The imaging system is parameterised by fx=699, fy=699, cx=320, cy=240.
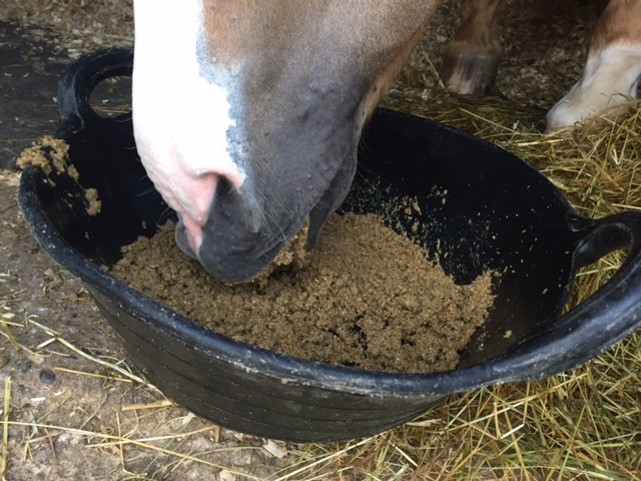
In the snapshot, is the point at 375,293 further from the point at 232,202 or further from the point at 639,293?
the point at 639,293

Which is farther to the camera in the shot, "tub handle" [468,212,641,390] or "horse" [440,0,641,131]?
"horse" [440,0,641,131]

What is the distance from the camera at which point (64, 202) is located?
3.58ft

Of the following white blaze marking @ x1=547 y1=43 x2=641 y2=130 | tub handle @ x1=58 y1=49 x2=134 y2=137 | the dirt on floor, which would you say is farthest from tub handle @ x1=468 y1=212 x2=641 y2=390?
white blaze marking @ x1=547 y1=43 x2=641 y2=130

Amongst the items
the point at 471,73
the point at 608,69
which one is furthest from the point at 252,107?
the point at 471,73

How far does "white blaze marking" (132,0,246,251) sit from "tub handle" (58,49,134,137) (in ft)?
1.19

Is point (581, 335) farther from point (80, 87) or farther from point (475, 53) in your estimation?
point (475, 53)

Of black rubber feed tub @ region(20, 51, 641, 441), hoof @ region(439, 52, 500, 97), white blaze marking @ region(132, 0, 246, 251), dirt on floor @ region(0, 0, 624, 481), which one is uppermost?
white blaze marking @ region(132, 0, 246, 251)

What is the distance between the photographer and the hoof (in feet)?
7.11

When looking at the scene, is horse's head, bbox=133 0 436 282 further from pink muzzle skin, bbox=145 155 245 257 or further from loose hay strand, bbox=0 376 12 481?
loose hay strand, bbox=0 376 12 481

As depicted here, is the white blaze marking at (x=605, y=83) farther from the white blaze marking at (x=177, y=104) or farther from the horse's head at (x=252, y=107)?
the white blaze marking at (x=177, y=104)

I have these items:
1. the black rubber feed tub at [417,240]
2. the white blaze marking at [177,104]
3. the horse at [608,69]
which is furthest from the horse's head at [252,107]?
the horse at [608,69]

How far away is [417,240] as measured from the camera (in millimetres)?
1479

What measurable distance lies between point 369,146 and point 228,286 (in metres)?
0.43

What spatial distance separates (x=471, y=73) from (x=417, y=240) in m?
0.90
